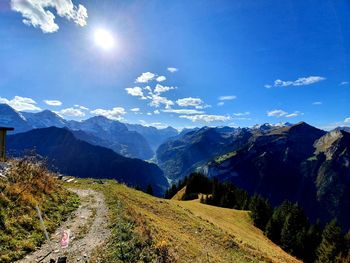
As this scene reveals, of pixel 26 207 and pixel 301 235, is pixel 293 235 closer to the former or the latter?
pixel 301 235

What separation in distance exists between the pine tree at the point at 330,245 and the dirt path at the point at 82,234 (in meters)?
64.2

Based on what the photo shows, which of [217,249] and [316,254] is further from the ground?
[217,249]

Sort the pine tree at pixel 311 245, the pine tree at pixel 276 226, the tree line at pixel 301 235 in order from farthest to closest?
the pine tree at pixel 311 245
the pine tree at pixel 276 226
the tree line at pixel 301 235

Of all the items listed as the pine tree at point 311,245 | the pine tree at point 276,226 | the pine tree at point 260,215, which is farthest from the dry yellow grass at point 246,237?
the pine tree at point 311,245

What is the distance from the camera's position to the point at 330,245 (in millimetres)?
67500

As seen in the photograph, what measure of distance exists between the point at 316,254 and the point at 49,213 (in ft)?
251

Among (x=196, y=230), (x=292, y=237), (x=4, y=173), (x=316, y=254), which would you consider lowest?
(x=316, y=254)

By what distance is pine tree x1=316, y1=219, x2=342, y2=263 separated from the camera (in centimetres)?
6562

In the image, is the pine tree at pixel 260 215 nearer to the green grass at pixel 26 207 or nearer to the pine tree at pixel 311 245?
the pine tree at pixel 311 245

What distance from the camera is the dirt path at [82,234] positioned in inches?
557

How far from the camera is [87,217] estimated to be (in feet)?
70.8

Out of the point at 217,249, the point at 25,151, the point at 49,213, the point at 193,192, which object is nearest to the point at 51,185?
the point at 25,151

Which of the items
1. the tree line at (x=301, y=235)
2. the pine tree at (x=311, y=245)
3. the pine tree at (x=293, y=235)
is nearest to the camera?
the tree line at (x=301, y=235)

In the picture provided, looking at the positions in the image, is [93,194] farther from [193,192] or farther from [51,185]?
[193,192]
